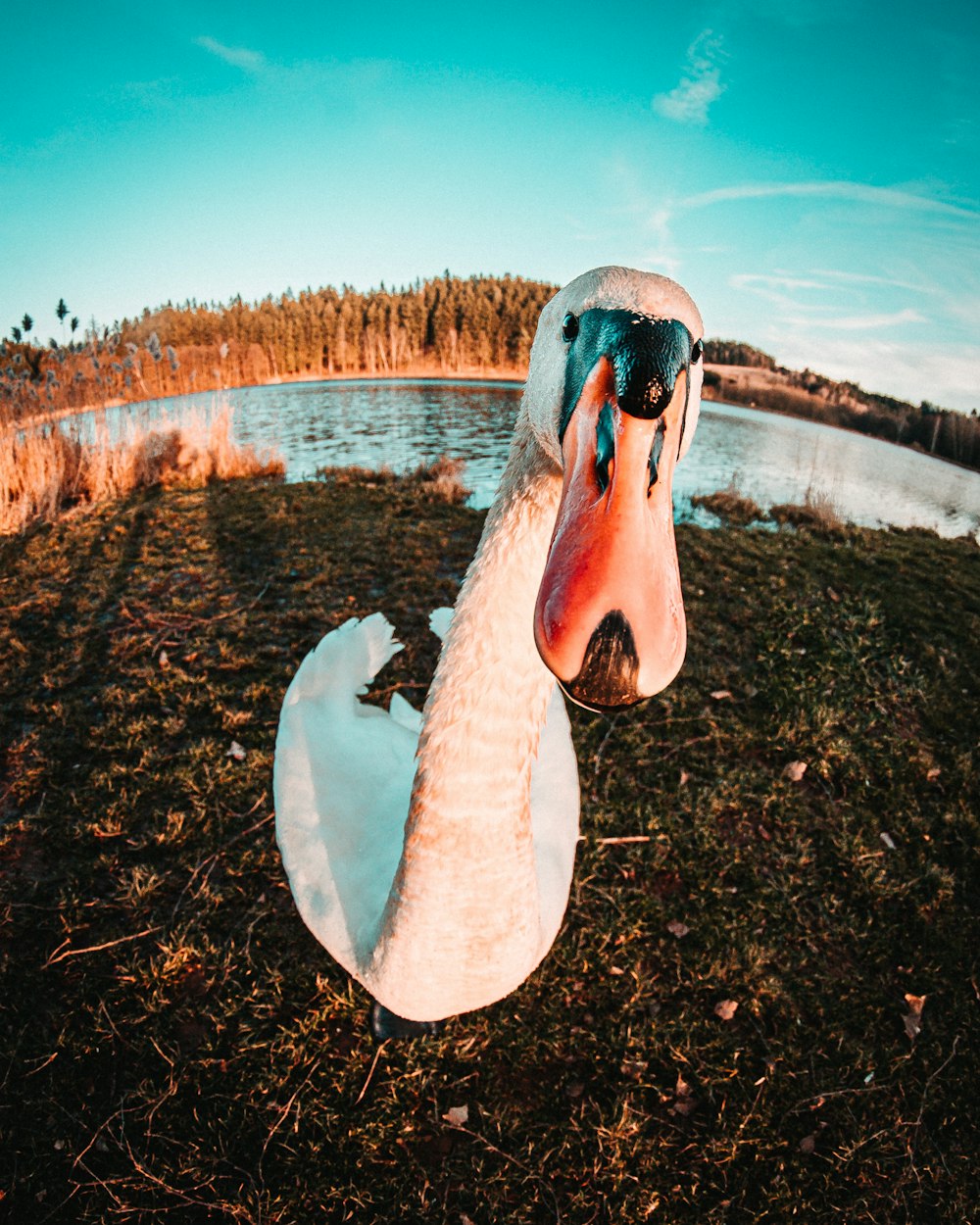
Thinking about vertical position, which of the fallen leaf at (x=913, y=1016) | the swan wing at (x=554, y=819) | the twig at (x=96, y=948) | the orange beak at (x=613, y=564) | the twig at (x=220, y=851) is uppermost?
the orange beak at (x=613, y=564)

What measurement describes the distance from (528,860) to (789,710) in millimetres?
3137

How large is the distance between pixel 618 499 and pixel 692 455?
1824 cm

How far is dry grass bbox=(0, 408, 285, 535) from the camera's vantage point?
7.05 meters

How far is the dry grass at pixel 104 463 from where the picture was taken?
705cm

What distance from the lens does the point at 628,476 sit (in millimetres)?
986

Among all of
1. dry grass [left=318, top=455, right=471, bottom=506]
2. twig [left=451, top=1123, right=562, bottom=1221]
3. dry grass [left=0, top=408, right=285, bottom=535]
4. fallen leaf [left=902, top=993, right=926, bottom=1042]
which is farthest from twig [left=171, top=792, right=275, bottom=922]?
dry grass [left=318, top=455, right=471, bottom=506]

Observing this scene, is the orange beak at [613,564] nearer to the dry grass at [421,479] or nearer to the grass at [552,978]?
the grass at [552,978]

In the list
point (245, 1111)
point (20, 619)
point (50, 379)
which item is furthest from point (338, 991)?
point (50, 379)

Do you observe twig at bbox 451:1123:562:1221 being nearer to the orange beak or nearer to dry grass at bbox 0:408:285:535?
the orange beak

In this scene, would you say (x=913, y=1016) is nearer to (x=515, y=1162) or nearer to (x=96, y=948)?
(x=515, y=1162)

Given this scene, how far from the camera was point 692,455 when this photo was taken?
1767cm

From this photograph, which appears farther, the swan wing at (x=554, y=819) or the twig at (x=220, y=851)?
the twig at (x=220, y=851)

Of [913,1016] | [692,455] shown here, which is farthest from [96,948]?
[692,455]

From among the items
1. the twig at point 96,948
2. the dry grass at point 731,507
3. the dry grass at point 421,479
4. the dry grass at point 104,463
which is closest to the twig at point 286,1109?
the twig at point 96,948
